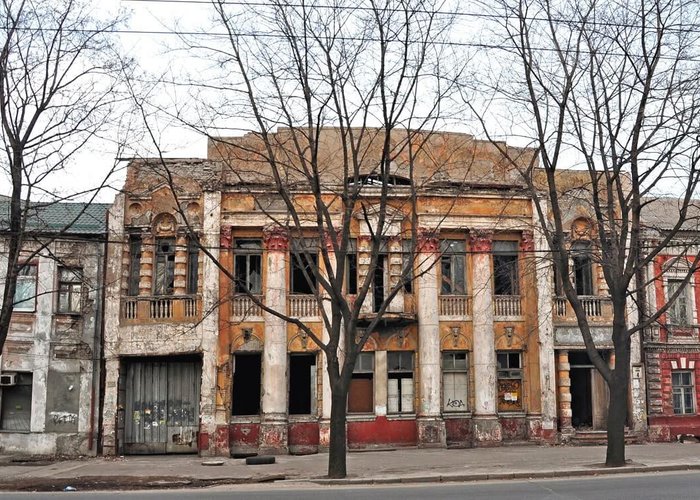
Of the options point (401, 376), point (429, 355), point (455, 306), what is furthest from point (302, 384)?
point (455, 306)

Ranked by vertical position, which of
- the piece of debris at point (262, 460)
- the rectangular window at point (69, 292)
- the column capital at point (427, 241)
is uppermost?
the column capital at point (427, 241)

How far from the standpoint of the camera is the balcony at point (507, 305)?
25.2 m

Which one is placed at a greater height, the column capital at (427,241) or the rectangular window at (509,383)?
the column capital at (427,241)

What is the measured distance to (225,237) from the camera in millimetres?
24141

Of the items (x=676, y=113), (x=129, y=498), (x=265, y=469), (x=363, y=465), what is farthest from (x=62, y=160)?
(x=676, y=113)

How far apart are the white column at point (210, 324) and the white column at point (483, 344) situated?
7.73 metres

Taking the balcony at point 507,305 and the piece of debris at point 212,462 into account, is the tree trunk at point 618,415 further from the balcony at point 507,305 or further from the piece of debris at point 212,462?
the piece of debris at point 212,462

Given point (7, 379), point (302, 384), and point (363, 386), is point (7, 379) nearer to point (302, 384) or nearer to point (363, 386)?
point (302, 384)

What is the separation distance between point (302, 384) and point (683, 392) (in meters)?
12.4

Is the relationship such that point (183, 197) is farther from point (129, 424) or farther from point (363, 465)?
point (363, 465)

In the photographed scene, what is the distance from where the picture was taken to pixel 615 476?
1689cm

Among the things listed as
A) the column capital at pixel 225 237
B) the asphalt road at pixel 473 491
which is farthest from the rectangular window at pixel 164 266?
the asphalt road at pixel 473 491

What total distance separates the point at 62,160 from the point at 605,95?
12211mm

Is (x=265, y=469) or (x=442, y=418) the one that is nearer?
(x=265, y=469)
